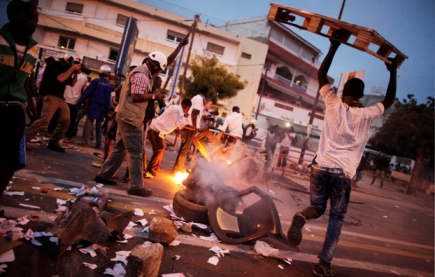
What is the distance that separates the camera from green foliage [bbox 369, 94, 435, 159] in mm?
21094

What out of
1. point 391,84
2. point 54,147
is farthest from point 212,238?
point 54,147

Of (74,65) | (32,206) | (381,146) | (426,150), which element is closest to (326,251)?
(32,206)

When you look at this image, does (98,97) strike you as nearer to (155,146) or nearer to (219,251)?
(155,146)

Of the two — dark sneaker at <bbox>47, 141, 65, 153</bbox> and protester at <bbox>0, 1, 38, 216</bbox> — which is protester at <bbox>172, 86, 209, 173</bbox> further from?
protester at <bbox>0, 1, 38, 216</bbox>

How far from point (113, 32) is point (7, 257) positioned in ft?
104

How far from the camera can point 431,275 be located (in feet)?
15.0

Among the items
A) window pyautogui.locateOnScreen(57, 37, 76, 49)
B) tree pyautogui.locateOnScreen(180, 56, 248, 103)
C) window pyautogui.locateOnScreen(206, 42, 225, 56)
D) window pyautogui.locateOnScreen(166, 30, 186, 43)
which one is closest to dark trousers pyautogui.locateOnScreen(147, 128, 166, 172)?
tree pyautogui.locateOnScreen(180, 56, 248, 103)

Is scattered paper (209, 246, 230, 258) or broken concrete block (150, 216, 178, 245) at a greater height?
broken concrete block (150, 216, 178, 245)

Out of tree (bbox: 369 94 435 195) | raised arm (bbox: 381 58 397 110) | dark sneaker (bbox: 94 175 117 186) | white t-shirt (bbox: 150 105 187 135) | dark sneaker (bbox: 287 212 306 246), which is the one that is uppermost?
tree (bbox: 369 94 435 195)

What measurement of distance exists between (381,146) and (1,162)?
1288 inches

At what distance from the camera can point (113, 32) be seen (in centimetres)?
2955

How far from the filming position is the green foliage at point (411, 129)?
21.1 m

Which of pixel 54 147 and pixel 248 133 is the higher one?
pixel 248 133

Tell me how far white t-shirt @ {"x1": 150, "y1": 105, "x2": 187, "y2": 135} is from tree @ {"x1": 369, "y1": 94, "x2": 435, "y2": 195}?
875 inches
